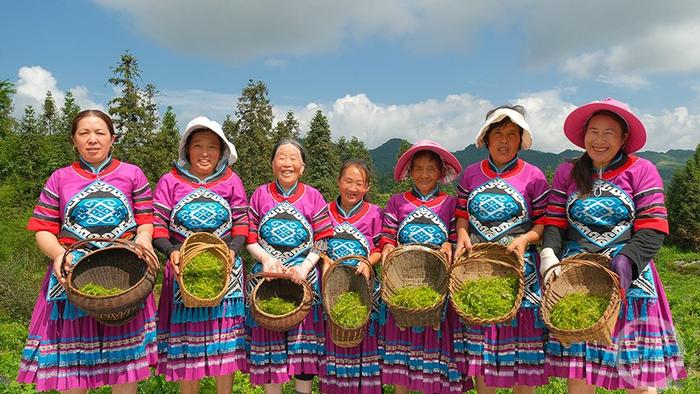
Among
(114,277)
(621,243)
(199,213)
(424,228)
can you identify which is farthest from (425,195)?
(114,277)

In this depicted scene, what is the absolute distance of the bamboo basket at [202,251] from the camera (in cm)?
335

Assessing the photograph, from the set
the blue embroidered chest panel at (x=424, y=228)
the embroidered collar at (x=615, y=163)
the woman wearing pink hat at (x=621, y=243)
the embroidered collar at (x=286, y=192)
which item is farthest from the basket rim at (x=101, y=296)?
the embroidered collar at (x=615, y=163)

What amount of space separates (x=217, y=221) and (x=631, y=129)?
2.92 meters

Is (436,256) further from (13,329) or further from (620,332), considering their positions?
(13,329)

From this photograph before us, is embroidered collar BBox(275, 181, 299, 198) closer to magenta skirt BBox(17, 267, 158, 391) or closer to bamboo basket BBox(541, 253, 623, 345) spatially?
magenta skirt BBox(17, 267, 158, 391)

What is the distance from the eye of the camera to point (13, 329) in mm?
9375

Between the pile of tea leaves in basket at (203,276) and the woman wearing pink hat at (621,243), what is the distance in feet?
7.13

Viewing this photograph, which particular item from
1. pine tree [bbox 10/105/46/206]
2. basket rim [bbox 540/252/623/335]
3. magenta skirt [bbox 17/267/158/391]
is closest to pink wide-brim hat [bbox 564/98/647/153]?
basket rim [bbox 540/252/623/335]

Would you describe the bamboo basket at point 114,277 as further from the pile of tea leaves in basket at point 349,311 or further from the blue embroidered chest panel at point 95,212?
the pile of tea leaves in basket at point 349,311

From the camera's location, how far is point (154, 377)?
5.17 meters

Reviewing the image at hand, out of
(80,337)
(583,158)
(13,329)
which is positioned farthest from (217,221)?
(13,329)

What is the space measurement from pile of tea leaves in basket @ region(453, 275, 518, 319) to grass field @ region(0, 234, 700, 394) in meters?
1.38

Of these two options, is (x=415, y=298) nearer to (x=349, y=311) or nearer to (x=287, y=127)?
(x=349, y=311)

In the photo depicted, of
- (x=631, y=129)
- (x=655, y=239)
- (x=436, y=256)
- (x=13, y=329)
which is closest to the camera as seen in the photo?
(x=655, y=239)
